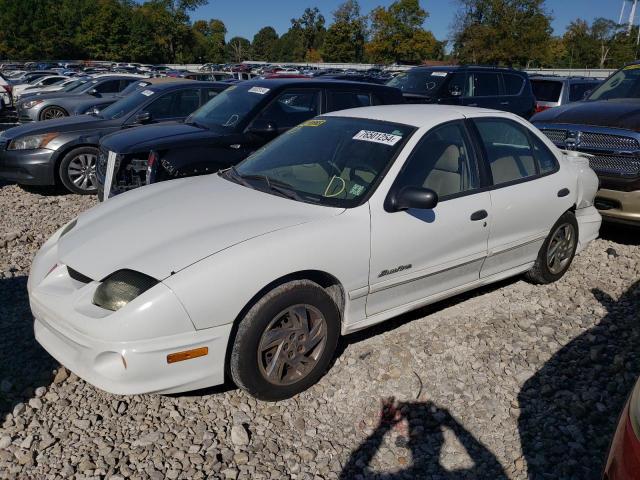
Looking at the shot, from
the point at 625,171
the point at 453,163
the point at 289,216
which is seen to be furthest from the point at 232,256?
the point at 625,171

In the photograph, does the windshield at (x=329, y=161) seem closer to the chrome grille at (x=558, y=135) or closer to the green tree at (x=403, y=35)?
the chrome grille at (x=558, y=135)

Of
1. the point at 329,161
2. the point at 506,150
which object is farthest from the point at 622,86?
the point at 329,161

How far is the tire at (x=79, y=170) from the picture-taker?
25.6 ft

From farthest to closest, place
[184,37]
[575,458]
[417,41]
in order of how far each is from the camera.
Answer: [184,37], [417,41], [575,458]

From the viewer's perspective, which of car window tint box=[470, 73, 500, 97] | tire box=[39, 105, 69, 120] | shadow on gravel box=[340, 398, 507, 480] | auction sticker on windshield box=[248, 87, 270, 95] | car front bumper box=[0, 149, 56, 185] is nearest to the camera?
shadow on gravel box=[340, 398, 507, 480]

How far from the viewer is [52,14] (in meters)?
63.5

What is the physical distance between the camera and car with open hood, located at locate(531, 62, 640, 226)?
18.6 feet

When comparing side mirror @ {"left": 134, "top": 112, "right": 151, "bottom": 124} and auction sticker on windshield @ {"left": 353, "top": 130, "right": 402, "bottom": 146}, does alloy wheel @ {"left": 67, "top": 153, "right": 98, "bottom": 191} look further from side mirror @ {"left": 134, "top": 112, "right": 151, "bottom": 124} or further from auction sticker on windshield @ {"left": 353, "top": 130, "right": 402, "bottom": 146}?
auction sticker on windshield @ {"left": 353, "top": 130, "right": 402, "bottom": 146}

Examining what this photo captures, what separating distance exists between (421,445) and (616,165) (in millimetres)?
4251

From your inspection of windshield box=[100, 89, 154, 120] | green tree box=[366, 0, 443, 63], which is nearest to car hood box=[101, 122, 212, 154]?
windshield box=[100, 89, 154, 120]

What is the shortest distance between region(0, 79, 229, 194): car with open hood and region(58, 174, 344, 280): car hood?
444 centimetres

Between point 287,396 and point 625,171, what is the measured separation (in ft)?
14.6

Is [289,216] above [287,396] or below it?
above

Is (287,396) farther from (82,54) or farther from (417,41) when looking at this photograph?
(82,54)
